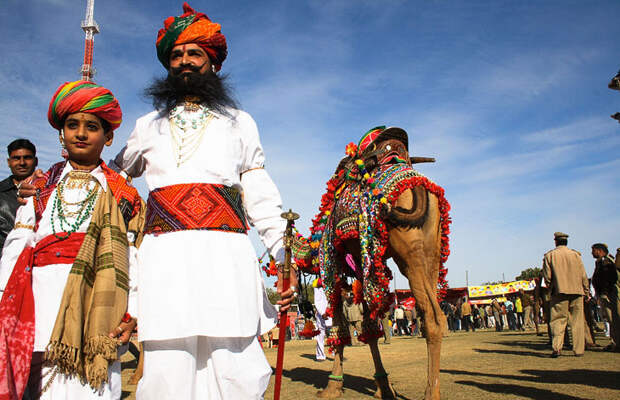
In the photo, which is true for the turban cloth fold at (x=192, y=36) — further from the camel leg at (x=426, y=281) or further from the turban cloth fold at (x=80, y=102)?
the camel leg at (x=426, y=281)

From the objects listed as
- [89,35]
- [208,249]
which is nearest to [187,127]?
[208,249]

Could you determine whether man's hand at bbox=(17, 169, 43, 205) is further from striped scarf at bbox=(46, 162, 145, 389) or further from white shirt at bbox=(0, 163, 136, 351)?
striped scarf at bbox=(46, 162, 145, 389)

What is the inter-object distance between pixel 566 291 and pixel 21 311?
28.7ft

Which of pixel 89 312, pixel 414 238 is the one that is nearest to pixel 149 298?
pixel 89 312

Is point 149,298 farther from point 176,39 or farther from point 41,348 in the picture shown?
point 176,39

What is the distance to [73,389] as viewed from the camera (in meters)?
2.41

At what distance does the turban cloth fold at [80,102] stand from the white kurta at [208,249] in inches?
11.2

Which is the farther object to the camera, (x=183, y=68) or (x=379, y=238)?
(x=379, y=238)

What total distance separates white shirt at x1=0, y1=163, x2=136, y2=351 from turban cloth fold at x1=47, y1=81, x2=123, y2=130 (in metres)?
0.37

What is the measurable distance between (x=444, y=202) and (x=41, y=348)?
153 inches

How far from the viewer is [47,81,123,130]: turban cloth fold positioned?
9.00 feet

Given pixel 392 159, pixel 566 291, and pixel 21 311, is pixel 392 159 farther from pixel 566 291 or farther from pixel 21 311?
pixel 566 291

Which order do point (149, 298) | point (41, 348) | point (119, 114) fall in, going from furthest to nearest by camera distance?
point (119, 114) → point (41, 348) → point (149, 298)

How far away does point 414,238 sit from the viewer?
15.2 ft
